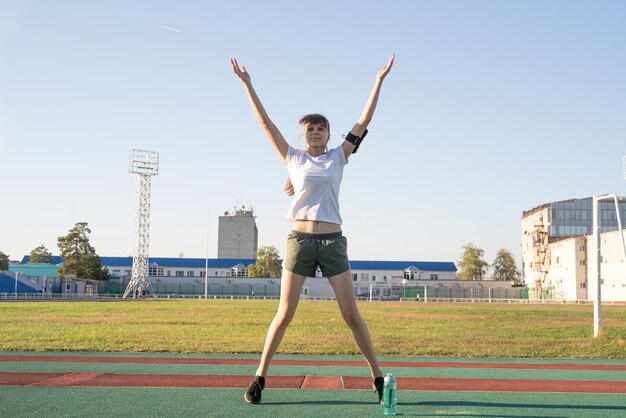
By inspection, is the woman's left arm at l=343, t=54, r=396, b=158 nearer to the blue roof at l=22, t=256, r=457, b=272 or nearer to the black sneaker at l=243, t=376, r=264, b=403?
the black sneaker at l=243, t=376, r=264, b=403

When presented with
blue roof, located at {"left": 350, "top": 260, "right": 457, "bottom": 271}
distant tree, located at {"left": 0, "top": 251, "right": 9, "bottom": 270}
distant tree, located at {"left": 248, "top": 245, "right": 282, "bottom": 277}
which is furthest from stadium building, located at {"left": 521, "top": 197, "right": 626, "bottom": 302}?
distant tree, located at {"left": 0, "top": 251, "right": 9, "bottom": 270}

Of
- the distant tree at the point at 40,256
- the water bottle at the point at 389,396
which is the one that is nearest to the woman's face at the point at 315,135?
the water bottle at the point at 389,396

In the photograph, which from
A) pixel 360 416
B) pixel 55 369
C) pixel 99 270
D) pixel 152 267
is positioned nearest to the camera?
pixel 360 416

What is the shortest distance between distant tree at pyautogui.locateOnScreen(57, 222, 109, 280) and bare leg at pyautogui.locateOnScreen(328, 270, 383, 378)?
94099 mm

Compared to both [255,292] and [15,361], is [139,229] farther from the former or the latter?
[15,361]

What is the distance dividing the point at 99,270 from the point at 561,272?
6308 centimetres

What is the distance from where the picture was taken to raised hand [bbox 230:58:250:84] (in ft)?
19.1

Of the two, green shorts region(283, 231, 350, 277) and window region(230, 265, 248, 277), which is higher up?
green shorts region(283, 231, 350, 277)

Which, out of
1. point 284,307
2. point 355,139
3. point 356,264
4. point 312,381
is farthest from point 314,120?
point 356,264

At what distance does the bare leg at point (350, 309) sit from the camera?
550 cm

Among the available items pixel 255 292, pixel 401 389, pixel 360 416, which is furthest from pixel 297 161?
pixel 255 292

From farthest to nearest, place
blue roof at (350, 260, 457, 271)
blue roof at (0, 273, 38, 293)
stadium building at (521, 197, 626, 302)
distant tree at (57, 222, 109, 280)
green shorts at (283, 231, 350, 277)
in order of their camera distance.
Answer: blue roof at (350, 260, 457, 271) < distant tree at (57, 222, 109, 280) < blue roof at (0, 273, 38, 293) < stadium building at (521, 197, 626, 302) < green shorts at (283, 231, 350, 277)

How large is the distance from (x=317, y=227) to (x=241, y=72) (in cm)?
148

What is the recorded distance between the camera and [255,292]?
103 meters
